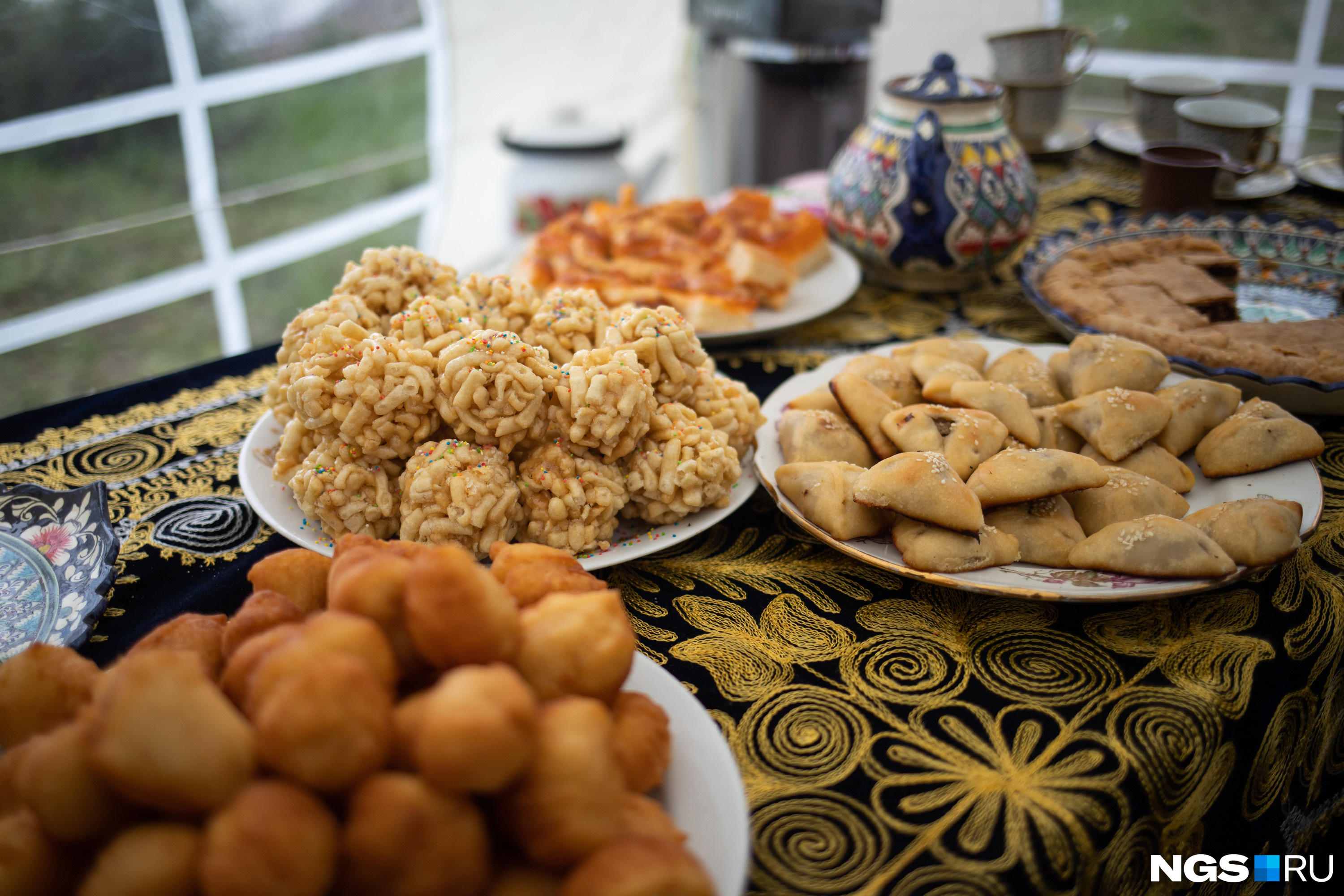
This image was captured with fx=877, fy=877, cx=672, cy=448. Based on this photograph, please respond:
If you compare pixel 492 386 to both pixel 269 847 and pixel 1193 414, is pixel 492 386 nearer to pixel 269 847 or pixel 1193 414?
pixel 269 847

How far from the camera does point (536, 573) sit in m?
0.90

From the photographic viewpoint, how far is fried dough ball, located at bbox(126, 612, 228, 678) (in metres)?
0.83

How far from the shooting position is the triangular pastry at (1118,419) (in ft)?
4.22

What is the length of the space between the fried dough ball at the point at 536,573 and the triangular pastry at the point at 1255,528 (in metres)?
0.79

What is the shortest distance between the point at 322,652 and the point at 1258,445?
127 centimetres

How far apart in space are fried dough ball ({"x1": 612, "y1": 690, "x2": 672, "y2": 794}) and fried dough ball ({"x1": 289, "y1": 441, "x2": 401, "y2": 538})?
52 cm

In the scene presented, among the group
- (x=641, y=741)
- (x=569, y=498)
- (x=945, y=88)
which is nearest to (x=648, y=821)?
(x=641, y=741)

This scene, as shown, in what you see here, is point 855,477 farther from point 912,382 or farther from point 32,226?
point 32,226

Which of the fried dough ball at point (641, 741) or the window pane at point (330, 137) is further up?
the window pane at point (330, 137)

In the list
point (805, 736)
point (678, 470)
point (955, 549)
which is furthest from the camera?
point (678, 470)

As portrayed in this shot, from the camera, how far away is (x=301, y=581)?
93cm

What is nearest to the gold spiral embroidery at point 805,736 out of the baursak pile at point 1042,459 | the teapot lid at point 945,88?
the baursak pile at point 1042,459

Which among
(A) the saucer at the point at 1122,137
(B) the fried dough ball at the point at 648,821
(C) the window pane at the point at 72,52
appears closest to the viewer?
(B) the fried dough ball at the point at 648,821

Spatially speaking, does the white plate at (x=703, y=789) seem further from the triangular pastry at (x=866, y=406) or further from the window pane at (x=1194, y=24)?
the window pane at (x=1194, y=24)
